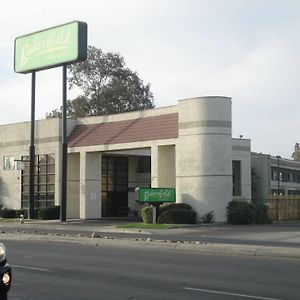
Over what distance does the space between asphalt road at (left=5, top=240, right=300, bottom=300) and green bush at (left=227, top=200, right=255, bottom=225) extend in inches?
671

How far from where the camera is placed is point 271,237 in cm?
2516

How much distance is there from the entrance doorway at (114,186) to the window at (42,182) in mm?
4368

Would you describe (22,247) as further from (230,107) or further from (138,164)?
(138,164)

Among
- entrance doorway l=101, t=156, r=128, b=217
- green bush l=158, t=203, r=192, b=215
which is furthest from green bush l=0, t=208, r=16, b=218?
green bush l=158, t=203, r=192, b=215

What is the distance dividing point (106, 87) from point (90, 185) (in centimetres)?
2997

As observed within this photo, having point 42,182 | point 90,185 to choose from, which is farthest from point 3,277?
point 42,182

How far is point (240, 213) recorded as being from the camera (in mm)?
35438

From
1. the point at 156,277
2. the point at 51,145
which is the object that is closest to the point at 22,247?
the point at 156,277

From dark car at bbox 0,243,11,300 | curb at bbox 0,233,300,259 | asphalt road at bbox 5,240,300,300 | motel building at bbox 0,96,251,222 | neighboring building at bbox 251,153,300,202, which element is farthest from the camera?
neighboring building at bbox 251,153,300,202

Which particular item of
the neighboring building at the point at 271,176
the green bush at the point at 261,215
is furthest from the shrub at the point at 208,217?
the neighboring building at the point at 271,176

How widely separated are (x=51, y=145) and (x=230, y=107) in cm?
1571

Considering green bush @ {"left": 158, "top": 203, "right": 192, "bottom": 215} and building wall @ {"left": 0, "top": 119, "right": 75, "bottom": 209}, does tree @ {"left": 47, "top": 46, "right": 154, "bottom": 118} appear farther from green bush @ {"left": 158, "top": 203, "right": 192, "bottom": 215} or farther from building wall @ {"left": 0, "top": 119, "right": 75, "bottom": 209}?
green bush @ {"left": 158, "top": 203, "right": 192, "bottom": 215}

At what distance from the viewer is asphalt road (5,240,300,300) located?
1027 cm

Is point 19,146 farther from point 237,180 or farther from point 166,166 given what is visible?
point 237,180
